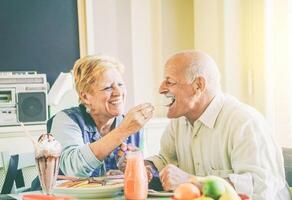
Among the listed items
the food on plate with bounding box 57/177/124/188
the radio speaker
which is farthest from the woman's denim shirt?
the radio speaker

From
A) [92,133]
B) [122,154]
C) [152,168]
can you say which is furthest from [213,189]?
[92,133]

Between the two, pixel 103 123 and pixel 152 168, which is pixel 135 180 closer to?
pixel 152 168

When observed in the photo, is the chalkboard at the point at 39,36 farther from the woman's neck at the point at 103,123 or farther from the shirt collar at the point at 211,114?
the shirt collar at the point at 211,114

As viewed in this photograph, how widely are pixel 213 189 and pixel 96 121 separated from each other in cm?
100

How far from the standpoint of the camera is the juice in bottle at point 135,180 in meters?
1.46

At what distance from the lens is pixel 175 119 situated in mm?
2078

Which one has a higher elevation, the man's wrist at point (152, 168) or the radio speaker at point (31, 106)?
the radio speaker at point (31, 106)

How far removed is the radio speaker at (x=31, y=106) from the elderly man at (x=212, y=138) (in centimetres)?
154

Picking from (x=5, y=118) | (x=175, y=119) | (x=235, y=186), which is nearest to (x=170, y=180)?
(x=235, y=186)

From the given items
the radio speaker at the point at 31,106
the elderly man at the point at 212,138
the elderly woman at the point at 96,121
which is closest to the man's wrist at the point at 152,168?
the elderly man at the point at 212,138

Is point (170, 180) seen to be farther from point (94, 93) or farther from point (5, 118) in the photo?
point (5, 118)

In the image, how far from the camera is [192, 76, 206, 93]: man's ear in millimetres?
1884

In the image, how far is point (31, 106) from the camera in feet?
10.9

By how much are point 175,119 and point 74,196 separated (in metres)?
0.67
